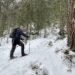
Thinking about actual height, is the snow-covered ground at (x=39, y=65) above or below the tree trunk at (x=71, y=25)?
below

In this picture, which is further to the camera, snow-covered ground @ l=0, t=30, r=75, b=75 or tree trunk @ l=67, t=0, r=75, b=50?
tree trunk @ l=67, t=0, r=75, b=50

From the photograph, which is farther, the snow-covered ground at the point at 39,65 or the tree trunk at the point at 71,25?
the tree trunk at the point at 71,25

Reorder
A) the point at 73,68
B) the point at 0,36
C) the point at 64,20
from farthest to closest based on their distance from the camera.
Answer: the point at 0,36 → the point at 64,20 → the point at 73,68

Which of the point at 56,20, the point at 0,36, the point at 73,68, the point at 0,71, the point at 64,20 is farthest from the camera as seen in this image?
the point at 0,36

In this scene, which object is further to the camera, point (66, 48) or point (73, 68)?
point (66, 48)

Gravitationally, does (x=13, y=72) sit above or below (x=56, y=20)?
below

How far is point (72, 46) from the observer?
27.6 ft

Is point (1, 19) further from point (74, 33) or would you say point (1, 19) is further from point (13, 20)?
point (74, 33)

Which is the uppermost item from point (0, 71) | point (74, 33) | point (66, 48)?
point (74, 33)

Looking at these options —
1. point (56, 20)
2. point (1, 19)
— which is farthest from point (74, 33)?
point (1, 19)

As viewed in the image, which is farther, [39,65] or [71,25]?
[71,25]

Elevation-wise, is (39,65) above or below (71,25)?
below

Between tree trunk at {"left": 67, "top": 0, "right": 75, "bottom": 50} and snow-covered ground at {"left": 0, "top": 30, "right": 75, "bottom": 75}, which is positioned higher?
tree trunk at {"left": 67, "top": 0, "right": 75, "bottom": 50}

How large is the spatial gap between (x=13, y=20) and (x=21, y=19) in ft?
8.92
